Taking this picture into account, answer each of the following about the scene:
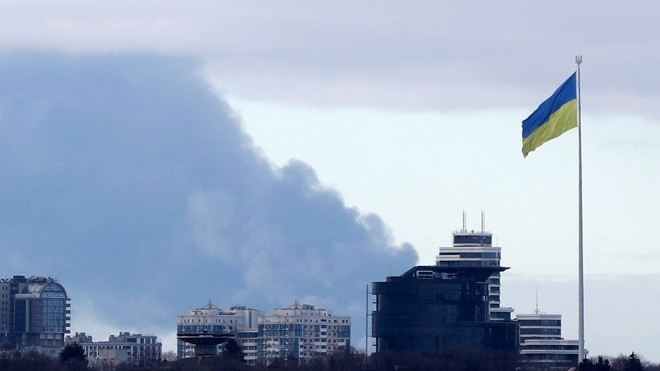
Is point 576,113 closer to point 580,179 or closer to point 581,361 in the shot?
point 580,179

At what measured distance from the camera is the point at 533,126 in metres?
85.8

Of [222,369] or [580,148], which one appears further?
[222,369]

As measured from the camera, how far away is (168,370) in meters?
199

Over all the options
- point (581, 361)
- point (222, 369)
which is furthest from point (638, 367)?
point (222, 369)

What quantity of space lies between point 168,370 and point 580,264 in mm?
118483

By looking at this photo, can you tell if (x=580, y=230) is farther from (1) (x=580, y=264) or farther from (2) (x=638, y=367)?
(2) (x=638, y=367)

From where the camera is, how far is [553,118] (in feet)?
280

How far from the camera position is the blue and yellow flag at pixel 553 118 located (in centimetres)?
8512

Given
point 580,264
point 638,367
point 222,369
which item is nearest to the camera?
point 580,264

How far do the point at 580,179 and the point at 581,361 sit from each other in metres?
9.22

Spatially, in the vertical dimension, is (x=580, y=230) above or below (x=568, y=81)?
below

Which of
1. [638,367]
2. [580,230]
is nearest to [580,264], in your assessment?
[580,230]

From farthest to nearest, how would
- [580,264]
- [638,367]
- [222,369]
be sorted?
[222,369] < [638,367] < [580,264]

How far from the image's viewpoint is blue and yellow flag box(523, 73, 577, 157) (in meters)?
85.1
